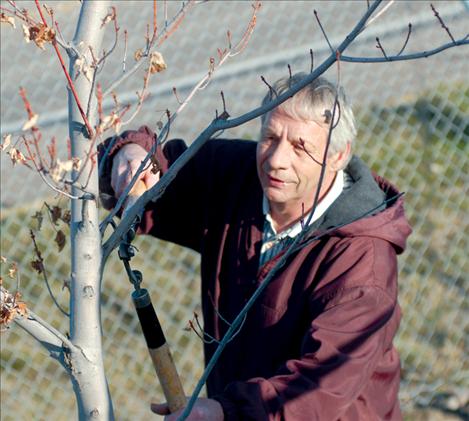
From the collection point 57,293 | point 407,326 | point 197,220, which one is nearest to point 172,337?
point 57,293

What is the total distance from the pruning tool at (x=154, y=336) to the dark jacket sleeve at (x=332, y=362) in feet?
0.46

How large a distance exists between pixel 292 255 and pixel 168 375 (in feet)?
2.29

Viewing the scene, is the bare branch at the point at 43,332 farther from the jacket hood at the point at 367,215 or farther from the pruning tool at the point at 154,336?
the jacket hood at the point at 367,215

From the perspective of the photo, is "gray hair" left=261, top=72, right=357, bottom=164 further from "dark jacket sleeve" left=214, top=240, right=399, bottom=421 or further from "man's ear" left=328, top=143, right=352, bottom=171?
"dark jacket sleeve" left=214, top=240, right=399, bottom=421

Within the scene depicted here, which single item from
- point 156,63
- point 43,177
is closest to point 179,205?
point 156,63

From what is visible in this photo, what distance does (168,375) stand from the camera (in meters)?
2.39

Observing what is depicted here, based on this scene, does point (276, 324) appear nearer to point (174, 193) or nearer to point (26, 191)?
point (174, 193)

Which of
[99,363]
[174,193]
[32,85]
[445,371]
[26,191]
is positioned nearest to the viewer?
[99,363]

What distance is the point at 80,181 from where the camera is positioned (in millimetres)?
2160

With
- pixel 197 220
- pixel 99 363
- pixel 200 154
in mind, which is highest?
pixel 200 154

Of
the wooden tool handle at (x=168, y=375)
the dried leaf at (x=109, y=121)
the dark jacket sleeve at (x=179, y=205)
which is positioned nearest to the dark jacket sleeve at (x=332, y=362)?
the wooden tool handle at (x=168, y=375)

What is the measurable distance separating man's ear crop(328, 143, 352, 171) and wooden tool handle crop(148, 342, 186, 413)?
968mm

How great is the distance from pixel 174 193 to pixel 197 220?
13cm

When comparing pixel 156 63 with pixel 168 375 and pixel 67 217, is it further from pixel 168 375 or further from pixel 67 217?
pixel 168 375
